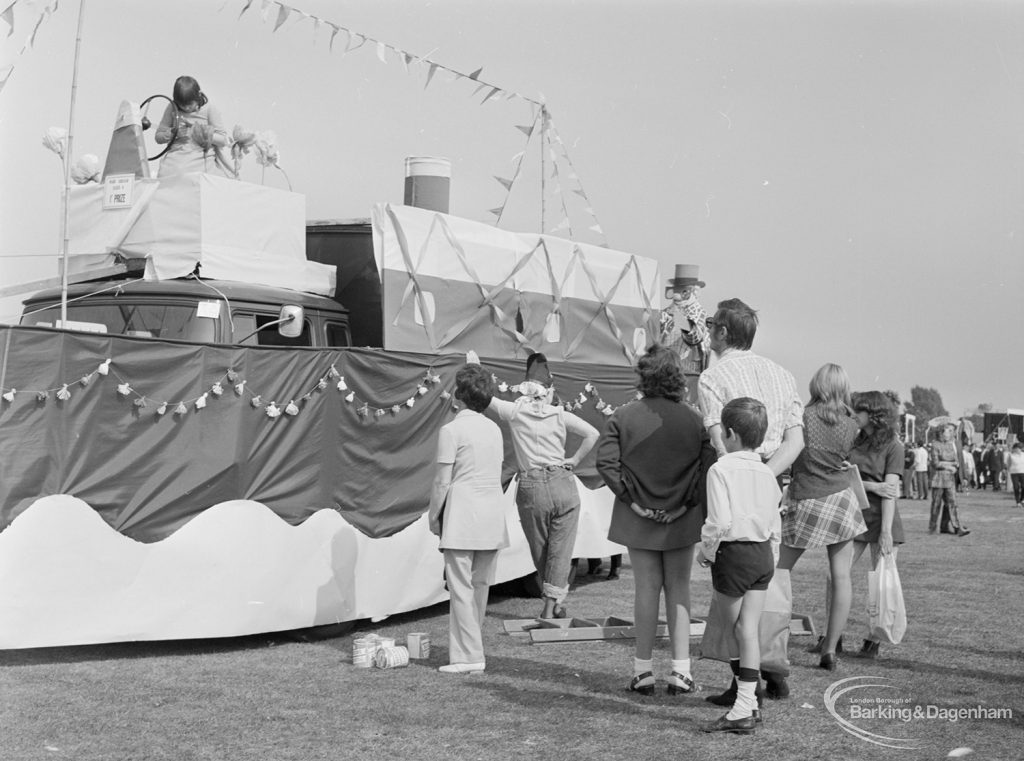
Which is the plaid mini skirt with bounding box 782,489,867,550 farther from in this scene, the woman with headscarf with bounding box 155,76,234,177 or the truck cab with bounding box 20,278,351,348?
the woman with headscarf with bounding box 155,76,234,177

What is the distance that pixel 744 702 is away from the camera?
19.4ft

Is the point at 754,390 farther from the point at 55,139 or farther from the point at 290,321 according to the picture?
the point at 55,139

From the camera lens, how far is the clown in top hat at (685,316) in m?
13.9

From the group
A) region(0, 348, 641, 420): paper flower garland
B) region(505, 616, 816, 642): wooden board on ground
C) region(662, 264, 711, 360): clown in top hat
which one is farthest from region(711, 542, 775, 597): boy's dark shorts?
region(662, 264, 711, 360): clown in top hat

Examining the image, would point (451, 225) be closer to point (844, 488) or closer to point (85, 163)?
point (85, 163)

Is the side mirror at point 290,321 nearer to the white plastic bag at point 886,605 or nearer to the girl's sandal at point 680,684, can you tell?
the girl's sandal at point 680,684

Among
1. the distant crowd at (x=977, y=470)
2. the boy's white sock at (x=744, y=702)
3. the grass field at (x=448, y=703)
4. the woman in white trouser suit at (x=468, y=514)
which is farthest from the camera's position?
the distant crowd at (x=977, y=470)

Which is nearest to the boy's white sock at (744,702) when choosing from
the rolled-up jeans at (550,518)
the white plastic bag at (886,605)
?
the white plastic bag at (886,605)

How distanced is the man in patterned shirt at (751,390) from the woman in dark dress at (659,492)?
0.62 ft

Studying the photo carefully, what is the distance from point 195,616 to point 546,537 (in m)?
2.83

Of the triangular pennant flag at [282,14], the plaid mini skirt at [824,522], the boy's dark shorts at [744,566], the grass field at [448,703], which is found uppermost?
the triangular pennant flag at [282,14]

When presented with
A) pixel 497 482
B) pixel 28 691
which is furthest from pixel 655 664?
pixel 28 691

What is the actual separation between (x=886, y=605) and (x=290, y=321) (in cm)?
453

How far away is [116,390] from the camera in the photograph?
7.59 m
